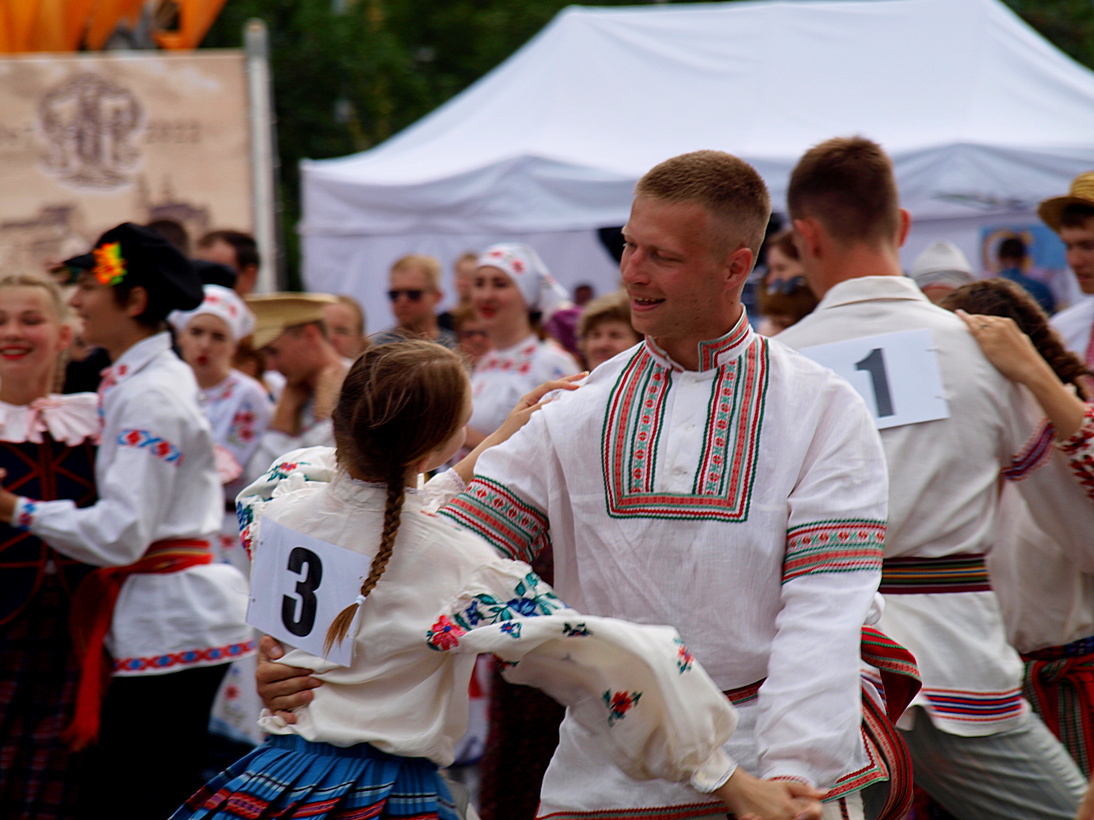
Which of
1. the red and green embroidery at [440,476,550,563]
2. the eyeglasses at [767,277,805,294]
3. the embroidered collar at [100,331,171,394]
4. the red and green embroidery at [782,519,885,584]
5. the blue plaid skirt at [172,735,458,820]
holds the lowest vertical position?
the blue plaid skirt at [172,735,458,820]

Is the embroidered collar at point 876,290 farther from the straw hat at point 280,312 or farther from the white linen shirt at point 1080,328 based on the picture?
the straw hat at point 280,312

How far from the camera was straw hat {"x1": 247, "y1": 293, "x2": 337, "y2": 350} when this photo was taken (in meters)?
5.69

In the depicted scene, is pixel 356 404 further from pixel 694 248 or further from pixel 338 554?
pixel 694 248

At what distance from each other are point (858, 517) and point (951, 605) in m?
0.84

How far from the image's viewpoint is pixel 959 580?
9.05ft

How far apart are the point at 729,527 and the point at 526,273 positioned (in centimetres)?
361

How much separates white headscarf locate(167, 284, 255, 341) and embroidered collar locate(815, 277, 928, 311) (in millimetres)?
3160

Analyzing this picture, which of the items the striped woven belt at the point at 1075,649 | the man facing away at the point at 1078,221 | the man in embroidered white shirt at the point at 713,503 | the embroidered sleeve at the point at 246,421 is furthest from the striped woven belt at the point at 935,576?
the embroidered sleeve at the point at 246,421

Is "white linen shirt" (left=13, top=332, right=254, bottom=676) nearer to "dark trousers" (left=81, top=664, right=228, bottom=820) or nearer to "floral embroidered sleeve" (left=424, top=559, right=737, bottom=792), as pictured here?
"dark trousers" (left=81, top=664, right=228, bottom=820)

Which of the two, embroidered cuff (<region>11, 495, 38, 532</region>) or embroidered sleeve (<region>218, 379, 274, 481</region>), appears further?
embroidered sleeve (<region>218, 379, 274, 481</region>)

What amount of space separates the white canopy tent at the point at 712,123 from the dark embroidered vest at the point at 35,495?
5.37 meters

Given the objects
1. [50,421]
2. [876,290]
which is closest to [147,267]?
[50,421]

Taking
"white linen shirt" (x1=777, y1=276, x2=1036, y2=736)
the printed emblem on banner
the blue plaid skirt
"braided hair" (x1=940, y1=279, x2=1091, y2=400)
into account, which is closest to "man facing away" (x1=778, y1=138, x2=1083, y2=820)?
"white linen shirt" (x1=777, y1=276, x2=1036, y2=736)

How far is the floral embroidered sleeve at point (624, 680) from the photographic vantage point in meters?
1.88
